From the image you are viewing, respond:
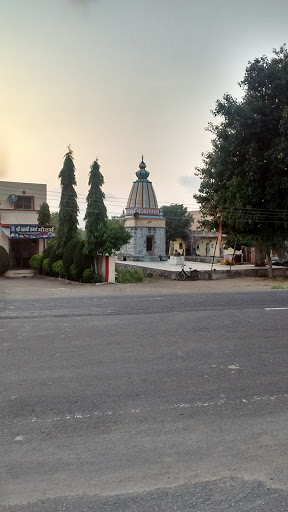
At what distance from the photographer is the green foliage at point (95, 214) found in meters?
23.1

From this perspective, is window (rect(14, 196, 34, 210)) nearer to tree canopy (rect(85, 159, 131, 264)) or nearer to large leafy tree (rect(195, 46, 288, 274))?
tree canopy (rect(85, 159, 131, 264))

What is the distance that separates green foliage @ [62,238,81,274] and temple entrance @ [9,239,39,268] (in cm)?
803

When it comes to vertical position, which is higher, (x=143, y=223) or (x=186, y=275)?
(x=143, y=223)

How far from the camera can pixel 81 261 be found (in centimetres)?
2383

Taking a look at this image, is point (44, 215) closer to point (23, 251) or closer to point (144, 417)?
point (23, 251)

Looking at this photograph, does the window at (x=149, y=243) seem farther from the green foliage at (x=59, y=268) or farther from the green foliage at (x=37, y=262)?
the green foliage at (x=59, y=268)

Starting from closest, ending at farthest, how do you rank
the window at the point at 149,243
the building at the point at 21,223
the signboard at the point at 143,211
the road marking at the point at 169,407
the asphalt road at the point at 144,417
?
the asphalt road at the point at 144,417 → the road marking at the point at 169,407 → the building at the point at 21,223 → the signboard at the point at 143,211 → the window at the point at 149,243

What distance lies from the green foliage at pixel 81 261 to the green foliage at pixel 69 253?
820 millimetres

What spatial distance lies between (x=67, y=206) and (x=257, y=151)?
12.7m

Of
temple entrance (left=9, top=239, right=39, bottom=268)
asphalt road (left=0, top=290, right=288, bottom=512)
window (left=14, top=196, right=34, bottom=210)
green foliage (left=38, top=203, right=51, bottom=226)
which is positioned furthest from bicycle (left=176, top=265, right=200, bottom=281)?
window (left=14, top=196, right=34, bottom=210)

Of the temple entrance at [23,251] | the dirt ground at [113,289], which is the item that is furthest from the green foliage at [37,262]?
the dirt ground at [113,289]

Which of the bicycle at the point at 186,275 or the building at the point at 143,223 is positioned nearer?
the bicycle at the point at 186,275

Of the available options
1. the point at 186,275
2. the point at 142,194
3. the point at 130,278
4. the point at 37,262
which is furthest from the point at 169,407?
the point at 142,194

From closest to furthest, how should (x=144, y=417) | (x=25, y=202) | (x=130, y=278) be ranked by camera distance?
(x=144, y=417) < (x=130, y=278) < (x=25, y=202)
